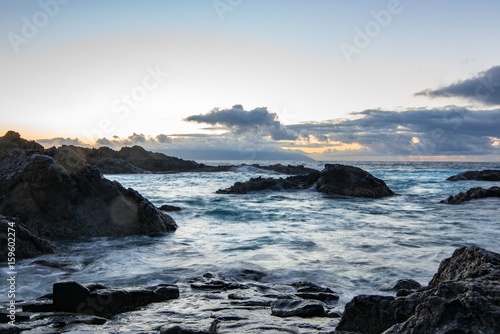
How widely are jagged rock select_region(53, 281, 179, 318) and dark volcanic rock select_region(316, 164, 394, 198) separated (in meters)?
22.3

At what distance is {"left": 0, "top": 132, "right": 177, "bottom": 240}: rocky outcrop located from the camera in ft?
34.3

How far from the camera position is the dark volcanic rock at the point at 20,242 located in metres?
7.82

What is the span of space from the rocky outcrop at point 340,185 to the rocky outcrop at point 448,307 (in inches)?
872

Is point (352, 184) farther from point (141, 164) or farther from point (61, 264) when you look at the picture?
point (141, 164)

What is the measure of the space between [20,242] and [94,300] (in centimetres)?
458

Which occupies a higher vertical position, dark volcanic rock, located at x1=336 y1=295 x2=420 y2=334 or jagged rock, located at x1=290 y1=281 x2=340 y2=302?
dark volcanic rock, located at x1=336 y1=295 x2=420 y2=334

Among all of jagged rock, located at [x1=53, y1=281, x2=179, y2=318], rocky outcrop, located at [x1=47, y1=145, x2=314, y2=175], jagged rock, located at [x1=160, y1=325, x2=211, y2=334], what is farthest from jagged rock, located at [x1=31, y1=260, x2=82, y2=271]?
rocky outcrop, located at [x1=47, y1=145, x2=314, y2=175]

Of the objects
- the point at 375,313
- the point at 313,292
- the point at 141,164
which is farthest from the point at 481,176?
the point at 141,164

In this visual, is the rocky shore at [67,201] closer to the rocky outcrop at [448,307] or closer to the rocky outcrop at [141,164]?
the rocky outcrop at [448,307]

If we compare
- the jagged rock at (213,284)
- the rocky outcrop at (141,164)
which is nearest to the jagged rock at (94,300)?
the jagged rock at (213,284)

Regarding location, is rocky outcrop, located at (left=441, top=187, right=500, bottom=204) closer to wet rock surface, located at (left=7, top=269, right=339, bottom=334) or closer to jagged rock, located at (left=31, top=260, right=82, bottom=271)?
wet rock surface, located at (left=7, top=269, right=339, bottom=334)

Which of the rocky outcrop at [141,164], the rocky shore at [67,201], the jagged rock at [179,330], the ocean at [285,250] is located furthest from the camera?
the rocky outcrop at [141,164]

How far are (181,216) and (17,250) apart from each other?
833 cm

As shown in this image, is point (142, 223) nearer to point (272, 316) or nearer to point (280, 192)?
point (272, 316)
